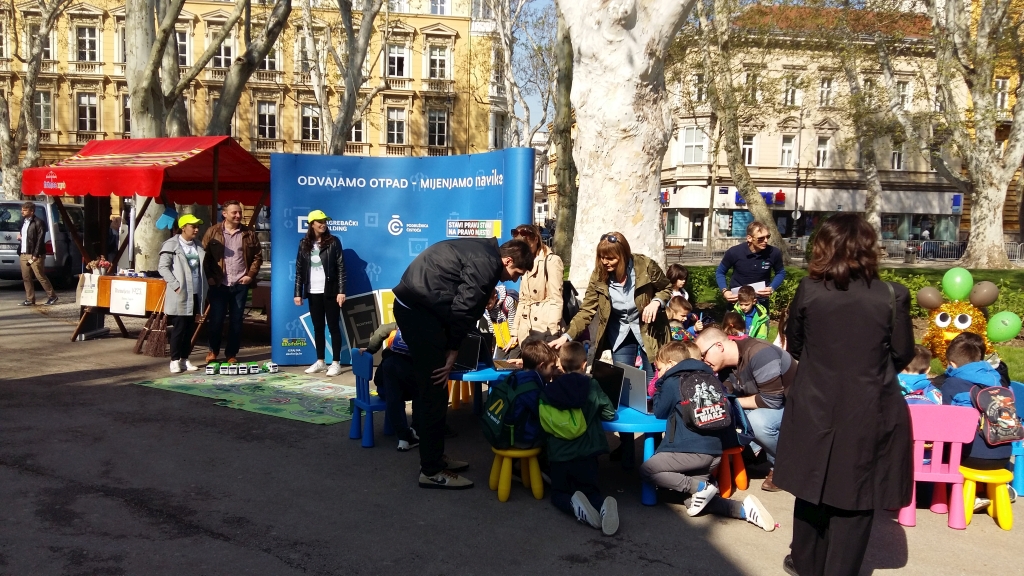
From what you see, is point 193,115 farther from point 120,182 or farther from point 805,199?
point 120,182

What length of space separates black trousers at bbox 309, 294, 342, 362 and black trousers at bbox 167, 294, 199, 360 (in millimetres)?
1262

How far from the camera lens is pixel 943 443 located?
5.06m

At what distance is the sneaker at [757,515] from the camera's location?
189 inches

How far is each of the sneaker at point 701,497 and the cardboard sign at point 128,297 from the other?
762cm

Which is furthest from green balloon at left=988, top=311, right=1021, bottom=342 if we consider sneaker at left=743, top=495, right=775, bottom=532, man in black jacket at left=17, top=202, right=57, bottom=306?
man in black jacket at left=17, top=202, right=57, bottom=306

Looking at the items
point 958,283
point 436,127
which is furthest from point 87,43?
point 958,283

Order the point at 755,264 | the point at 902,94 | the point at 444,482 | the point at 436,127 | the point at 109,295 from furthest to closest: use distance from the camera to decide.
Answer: the point at 436,127 < the point at 902,94 < the point at 109,295 < the point at 755,264 < the point at 444,482

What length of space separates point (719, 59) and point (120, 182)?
42.7ft

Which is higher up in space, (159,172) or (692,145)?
(692,145)

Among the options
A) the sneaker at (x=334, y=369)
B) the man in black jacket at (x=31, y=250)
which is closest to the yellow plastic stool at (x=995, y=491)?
the sneaker at (x=334, y=369)

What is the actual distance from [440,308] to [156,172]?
18.5 ft

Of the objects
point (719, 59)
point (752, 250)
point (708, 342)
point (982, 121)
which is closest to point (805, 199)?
point (982, 121)

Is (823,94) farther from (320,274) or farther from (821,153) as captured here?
(320,274)

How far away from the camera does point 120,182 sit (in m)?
9.70
